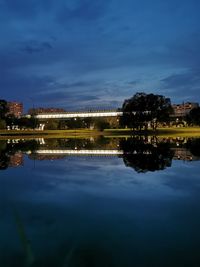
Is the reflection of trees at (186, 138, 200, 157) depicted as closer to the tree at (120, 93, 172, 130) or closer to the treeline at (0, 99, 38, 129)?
the tree at (120, 93, 172, 130)

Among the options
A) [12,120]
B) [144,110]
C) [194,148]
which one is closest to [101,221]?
[194,148]

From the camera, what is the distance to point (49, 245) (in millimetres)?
7879

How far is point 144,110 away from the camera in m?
110

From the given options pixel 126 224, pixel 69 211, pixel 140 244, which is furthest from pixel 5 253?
pixel 69 211

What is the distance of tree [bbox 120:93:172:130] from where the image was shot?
110 meters

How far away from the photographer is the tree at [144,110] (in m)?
110

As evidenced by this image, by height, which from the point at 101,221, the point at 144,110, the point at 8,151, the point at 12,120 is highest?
the point at 144,110

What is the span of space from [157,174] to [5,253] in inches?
462

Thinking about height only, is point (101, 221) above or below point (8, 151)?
below

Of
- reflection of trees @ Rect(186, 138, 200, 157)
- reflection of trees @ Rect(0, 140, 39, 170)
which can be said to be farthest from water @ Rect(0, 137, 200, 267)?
reflection of trees @ Rect(186, 138, 200, 157)

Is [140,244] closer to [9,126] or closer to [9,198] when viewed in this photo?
[9,198]

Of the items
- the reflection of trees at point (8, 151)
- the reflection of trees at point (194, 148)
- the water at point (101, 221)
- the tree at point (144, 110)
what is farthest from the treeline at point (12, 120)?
the water at point (101, 221)

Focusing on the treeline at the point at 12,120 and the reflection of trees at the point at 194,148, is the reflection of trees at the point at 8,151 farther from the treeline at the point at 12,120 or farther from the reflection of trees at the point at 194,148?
the treeline at the point at 12,120

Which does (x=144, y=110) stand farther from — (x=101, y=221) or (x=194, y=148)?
(x=101, y=221)
